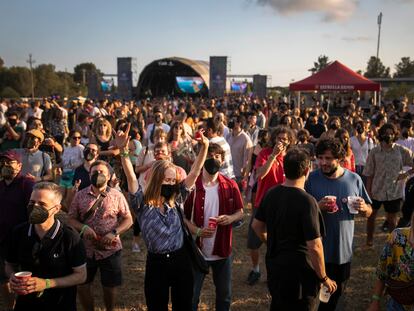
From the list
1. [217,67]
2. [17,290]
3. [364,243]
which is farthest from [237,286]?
[217,67]

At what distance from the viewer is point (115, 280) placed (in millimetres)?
3527

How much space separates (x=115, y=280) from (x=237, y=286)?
172 cm

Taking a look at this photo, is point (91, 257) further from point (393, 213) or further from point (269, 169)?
point (393, 213)

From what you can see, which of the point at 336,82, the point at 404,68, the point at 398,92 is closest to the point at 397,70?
the point at 404,68

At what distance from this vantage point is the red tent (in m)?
12.7

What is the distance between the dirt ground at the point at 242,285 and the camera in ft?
13.8

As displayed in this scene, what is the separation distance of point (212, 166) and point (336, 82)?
36.1 ft

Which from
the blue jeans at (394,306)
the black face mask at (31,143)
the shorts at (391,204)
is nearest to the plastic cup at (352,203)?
the blue jeans at (394,306)

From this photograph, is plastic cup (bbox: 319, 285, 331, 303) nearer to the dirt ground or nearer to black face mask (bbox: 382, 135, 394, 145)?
the dirt ground

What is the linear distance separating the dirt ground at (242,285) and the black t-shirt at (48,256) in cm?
181

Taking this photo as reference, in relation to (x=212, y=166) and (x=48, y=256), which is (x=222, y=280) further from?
(x=48, y=256)

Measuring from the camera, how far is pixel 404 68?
61094mm

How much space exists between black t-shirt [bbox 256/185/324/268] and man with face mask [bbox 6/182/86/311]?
1350 mm

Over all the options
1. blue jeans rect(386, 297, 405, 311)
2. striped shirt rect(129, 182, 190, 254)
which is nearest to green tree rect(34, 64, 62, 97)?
striped shirt rect(129, 182, 190, 254)
